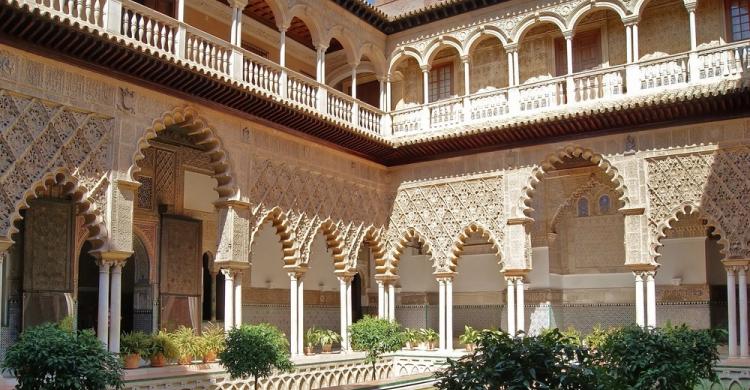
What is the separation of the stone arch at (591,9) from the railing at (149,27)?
7.08m

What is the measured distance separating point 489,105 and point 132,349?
779 centimetres

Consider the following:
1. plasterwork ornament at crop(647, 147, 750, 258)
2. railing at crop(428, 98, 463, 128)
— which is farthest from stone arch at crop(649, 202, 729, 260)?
railing at crop(428, 98, 463, 128)

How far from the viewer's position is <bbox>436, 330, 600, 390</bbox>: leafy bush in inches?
185

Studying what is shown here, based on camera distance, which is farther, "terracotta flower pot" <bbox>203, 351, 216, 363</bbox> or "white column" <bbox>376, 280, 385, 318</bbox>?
"white column" <bbox>376, 280, 385, 318</bbox>

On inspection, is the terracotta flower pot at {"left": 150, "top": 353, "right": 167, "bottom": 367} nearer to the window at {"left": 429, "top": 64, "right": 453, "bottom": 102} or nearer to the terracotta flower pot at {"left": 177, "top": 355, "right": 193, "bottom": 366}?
the terracotta flower pot at {"left": 177, "top": 355, "right": 193, "bottom": 366}

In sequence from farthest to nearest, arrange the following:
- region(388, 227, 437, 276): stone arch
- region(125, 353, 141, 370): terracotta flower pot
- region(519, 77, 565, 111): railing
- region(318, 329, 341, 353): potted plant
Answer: region(388, 227, 437, 276): stone arch → region(318, 329, 341, 353): potted plant → region(519, 77, 565, 111): railing → region(125, 353, 141, 370): terracotta flower pot

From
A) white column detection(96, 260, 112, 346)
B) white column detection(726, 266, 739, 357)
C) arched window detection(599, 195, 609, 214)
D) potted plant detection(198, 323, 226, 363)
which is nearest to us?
white column detection(96, 260, 112, 346)

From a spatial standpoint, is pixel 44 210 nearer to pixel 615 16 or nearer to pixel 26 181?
pixel 26 181

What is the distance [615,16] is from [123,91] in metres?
9.33

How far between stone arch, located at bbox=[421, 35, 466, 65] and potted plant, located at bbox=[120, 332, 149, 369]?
26.2 feet

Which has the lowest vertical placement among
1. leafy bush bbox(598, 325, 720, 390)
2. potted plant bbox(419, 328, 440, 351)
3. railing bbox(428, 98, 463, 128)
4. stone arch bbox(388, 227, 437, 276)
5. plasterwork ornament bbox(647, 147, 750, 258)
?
potted plant bbox(419, 328, 440, 351)

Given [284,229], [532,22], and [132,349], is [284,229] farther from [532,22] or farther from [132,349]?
[532,22]

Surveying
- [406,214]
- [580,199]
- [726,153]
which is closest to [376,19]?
[406,214]

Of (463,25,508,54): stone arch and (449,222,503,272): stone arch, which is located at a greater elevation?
(463,25,508,54): stone arch
